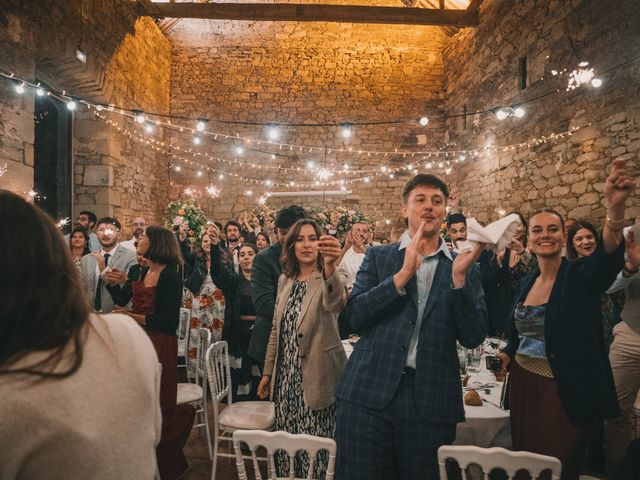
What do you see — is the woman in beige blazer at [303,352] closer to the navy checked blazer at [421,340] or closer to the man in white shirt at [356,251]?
the navy checked blazer at [421,340]

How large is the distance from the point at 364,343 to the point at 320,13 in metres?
8.66

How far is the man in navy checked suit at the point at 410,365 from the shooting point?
1380mm

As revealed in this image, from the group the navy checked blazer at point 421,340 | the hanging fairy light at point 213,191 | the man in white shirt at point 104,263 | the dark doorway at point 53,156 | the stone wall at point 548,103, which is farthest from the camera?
the hanging fairy light at point 213,191

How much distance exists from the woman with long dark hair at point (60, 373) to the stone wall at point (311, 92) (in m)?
9.56

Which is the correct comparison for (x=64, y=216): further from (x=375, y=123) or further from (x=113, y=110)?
(x=375, y=123)

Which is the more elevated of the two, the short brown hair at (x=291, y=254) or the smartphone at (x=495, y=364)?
the short brown hair at (x=291, y=254)

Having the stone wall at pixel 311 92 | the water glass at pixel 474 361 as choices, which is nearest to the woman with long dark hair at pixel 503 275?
the water glass at pixel 474 361

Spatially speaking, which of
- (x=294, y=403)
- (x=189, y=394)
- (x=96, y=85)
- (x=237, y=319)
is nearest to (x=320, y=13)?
(x=96, y=85)

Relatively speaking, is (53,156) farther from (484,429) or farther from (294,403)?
(484,429)

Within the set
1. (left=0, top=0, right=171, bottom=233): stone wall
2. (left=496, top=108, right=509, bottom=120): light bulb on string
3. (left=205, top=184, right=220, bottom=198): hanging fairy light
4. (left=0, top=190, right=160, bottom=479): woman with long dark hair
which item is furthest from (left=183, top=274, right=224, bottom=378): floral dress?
(left=205, top=184, right=220, bottom=198): hanging fairy light

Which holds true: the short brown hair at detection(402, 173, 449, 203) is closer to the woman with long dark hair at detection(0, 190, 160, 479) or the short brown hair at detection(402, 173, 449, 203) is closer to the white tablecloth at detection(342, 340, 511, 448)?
the white tablecloth at detection(342, 340, 511, 448)

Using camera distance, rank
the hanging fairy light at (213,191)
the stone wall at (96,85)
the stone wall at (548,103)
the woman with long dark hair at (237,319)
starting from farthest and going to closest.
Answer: the hanging fairy light at (213,191) < the stone wall at (548,103) < the stone wall at (96,85) < the woman with long dark hair at (237,319)

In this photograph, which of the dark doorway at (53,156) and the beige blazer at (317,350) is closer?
the beige blazer at (317,350)

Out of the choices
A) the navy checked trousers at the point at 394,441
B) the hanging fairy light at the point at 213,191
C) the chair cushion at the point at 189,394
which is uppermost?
the hanging fairy light at the point at 213,191
